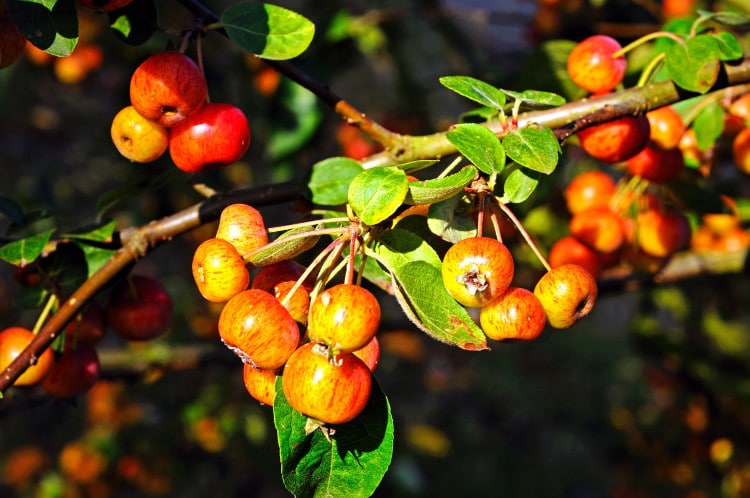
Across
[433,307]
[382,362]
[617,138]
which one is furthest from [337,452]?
[382,362]

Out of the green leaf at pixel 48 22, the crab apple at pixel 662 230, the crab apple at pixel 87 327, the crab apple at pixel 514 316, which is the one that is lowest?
the crab apple at pixel 662 230

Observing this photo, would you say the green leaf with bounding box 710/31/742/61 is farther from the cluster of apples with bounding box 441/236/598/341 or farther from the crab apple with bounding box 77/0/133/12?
the crab apple with bounding box 77/0/133/12

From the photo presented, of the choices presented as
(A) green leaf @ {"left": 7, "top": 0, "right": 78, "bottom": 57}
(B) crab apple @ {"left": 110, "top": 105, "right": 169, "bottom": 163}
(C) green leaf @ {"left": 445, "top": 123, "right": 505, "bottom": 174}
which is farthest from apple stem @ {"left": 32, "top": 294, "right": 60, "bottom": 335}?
(C) green leaf @ {"left": 445, "top": 123, "right": 505, "bottom": 174}

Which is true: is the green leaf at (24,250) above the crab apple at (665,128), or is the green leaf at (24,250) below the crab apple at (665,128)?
below

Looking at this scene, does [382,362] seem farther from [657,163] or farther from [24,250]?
[24,250]

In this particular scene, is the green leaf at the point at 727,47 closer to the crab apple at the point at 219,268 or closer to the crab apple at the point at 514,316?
the crab apple at the point at 514,316

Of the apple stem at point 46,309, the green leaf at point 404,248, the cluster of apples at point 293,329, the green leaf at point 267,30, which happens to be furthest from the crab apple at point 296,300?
the apple stem at point 46,309

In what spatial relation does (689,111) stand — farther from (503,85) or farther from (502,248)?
(502,248)
